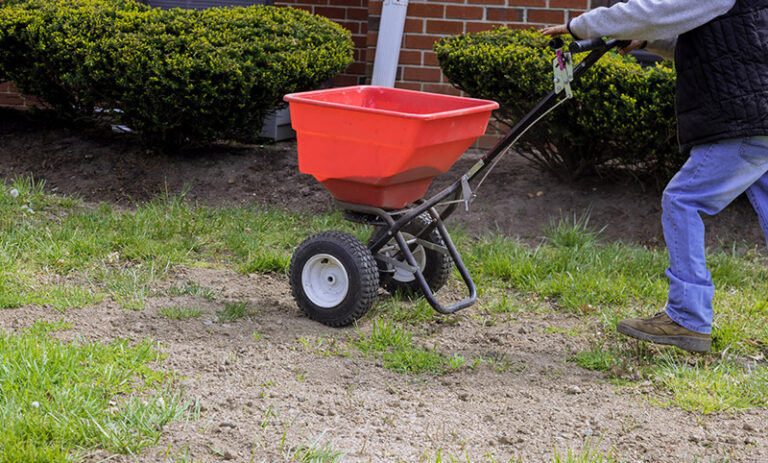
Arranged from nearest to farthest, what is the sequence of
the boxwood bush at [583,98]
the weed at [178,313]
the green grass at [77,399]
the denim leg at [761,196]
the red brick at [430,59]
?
1. the green grass at [77,399]
2. the denim leg at [761,196]
3. the weed at [178,313]
4. the boxwood bush at [583,98]
5. the red brick at [430,59]

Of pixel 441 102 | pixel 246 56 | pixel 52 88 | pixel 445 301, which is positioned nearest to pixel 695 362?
pixel 445 301

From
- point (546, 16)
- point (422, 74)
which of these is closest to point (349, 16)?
point (422, 74)

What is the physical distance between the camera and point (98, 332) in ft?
11.2

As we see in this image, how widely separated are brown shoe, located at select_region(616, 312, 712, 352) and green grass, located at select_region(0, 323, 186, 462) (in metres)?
1.80

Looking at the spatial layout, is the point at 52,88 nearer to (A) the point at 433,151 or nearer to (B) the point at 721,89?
(A) the point at 433,151

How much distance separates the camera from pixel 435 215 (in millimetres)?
3676

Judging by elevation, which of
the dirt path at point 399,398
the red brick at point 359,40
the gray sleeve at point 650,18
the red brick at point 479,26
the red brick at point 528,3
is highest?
the red brick at point 528,3

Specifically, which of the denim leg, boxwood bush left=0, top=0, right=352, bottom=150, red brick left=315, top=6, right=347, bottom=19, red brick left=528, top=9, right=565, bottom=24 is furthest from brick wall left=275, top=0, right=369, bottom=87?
the denim leg

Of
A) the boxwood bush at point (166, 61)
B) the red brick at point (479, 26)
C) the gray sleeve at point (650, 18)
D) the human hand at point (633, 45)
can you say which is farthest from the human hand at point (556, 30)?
the red brick at point (479, 26)

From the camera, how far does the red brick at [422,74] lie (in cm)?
641

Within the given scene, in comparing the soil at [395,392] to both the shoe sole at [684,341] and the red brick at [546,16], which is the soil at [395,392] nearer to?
the shoe sole at [684,341]

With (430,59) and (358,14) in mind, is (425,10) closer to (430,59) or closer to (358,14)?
(430,59)

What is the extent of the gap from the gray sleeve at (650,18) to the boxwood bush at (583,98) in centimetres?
158

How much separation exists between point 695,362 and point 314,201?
280cm
